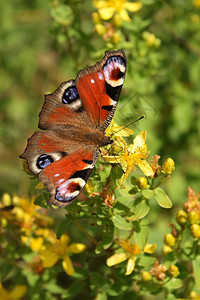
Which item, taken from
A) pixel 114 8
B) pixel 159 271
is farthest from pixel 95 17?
pixel 159 271

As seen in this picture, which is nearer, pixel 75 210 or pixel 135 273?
pixel 75 210

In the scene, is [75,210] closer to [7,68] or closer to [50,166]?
[50,166]

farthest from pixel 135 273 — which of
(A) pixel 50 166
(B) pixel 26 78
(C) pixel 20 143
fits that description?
(B) pixel 26 78

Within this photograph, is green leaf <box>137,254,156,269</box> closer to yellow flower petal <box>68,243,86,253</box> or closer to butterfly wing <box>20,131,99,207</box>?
yellow flower petal <box>68,243,86,253</box>

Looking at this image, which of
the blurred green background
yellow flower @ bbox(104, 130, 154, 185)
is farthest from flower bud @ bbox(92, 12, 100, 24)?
yellow flower @ bbox(104, 130, 154, 185)

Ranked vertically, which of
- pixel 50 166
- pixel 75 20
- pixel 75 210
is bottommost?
pixel 75 210

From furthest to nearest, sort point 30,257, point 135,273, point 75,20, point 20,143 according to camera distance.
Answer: point 20,143 → point 75,20 → point 30,257 → point 135,273

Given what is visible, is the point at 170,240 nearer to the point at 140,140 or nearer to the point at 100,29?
the point at 140,140

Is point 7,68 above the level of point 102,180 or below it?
above
